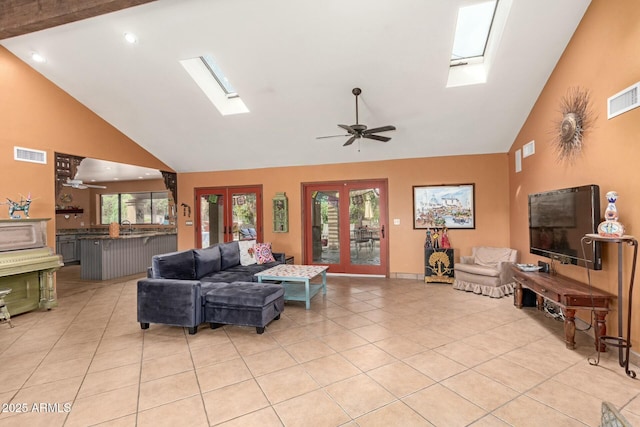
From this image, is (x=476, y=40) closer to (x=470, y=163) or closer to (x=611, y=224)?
(x=470, y=163)

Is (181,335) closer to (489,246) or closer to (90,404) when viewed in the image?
(90,404)

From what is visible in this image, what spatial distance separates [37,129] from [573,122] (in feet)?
24.5

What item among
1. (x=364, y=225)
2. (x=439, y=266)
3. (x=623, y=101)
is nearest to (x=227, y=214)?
(x=364, y=225)

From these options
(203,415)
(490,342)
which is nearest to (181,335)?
(203,415)

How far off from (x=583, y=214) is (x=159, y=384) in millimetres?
4251

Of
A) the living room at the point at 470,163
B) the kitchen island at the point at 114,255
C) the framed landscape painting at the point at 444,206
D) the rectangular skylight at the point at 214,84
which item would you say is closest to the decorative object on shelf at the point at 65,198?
the kitchen island at the point at 114,255

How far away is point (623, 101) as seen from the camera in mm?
2746

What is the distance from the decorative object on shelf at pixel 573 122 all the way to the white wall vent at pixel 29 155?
747 centimetres

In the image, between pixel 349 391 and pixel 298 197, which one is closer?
pixel 349 391

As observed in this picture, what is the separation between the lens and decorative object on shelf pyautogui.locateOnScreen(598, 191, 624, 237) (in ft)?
8.52

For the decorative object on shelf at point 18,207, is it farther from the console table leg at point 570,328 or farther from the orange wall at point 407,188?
the console table leg at point 570,328

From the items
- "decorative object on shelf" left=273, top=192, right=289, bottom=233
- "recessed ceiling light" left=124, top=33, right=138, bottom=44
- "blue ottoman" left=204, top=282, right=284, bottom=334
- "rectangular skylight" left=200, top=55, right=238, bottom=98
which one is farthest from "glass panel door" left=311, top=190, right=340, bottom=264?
"recessed ceiling light" left=124, top=33, right=138, bottom=44

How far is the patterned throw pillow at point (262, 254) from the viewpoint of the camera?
575cm

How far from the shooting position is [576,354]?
2.89m
